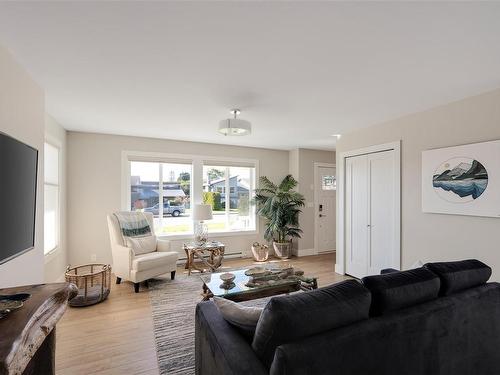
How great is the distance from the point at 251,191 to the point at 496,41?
4.40m

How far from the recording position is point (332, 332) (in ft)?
3.65

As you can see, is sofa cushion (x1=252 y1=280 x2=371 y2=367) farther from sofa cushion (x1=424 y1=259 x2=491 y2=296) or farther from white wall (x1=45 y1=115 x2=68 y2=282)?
white wall (x1=45 y1=115 x2=68 y2=282)

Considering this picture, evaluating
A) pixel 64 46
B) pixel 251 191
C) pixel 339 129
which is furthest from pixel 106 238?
pixel 339 129

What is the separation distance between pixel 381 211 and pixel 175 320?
10.0 feet

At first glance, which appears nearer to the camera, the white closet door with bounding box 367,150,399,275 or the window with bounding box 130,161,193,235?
the white closet door with bounding box 367,150,399,275

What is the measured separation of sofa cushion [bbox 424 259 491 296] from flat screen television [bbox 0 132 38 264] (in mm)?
2586

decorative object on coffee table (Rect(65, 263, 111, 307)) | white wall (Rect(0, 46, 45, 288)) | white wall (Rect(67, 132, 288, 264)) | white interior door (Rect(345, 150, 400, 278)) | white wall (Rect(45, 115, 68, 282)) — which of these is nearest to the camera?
white wall (Rect(0, 46, 45, 288))

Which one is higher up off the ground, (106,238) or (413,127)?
(413,127)

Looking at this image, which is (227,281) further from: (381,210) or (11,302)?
(381,210)

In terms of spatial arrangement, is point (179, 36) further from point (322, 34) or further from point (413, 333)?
point (413, 333)

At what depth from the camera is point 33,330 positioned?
115 centimetres

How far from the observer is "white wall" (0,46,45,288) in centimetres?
183

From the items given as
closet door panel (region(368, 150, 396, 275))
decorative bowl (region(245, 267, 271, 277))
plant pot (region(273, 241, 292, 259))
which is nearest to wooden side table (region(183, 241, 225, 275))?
plant pot (region(273, 241, 292, 259))

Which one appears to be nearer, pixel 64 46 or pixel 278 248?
pixel 64 46
